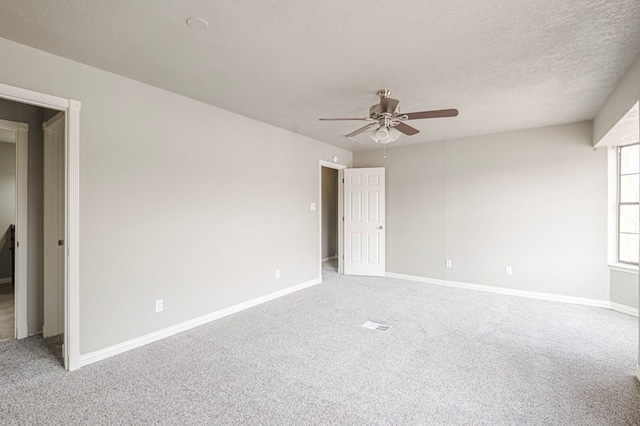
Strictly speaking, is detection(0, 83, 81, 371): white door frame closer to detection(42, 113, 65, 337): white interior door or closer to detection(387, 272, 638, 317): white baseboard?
detection(42, 113, 65, 337): white interior door

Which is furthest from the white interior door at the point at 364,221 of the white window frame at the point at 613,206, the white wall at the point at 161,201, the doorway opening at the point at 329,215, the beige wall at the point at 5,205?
the beige wall at the point at 5,205

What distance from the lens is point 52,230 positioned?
3.12 m

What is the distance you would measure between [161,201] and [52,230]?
1.20 m

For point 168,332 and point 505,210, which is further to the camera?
point 505,210

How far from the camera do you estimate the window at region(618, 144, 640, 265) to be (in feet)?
12.6

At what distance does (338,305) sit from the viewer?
4102mm

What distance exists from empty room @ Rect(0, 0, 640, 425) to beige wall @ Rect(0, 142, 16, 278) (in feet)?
0.12

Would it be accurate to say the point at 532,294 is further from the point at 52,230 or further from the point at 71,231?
the point at 52,230

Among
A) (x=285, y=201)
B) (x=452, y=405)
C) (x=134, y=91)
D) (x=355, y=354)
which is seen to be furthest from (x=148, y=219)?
(x=452, y=405)

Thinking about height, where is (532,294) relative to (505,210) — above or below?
below

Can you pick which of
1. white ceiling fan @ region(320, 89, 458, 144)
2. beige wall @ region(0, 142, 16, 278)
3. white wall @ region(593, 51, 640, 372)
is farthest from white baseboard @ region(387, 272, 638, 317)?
beige wall @ region(0, 142, 16, 278)

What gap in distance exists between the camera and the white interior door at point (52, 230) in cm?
310

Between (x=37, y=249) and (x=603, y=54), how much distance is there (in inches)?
217

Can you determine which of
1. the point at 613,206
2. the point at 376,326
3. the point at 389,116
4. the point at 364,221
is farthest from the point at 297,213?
the point at 613,206
